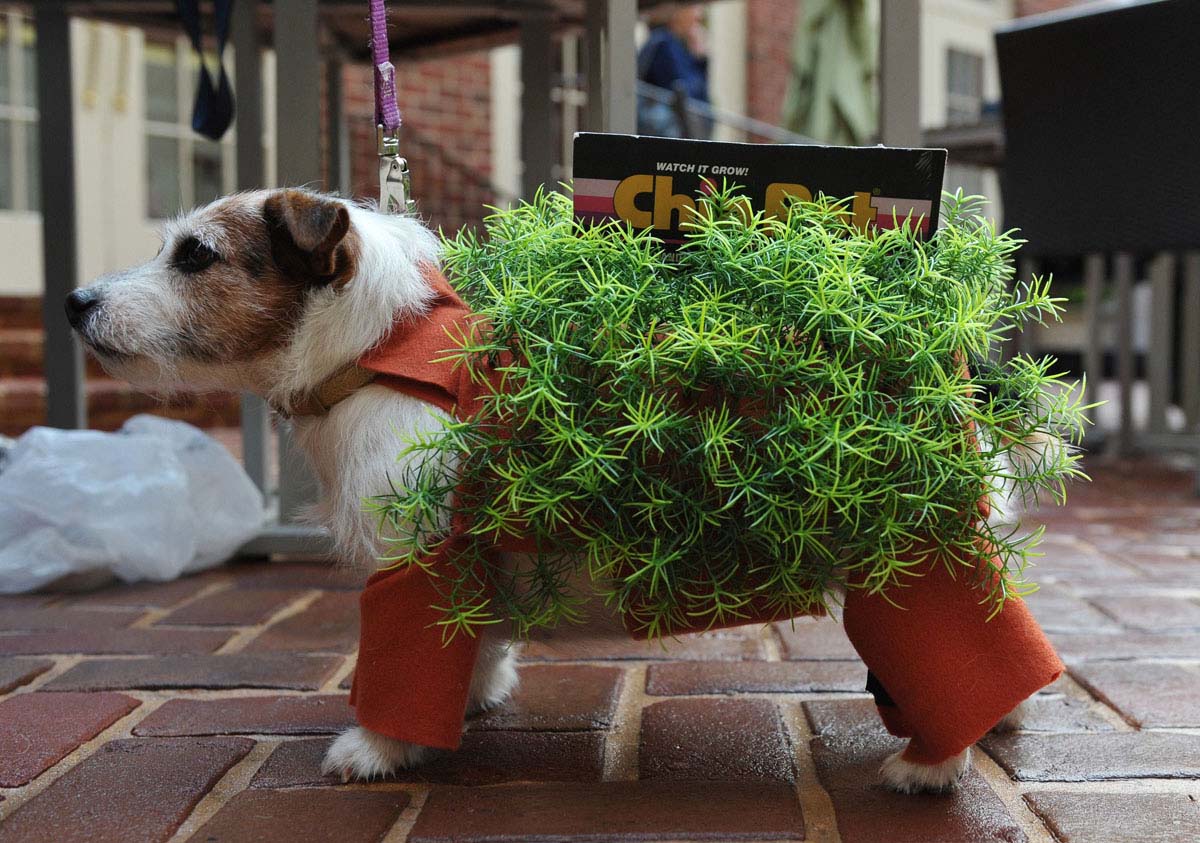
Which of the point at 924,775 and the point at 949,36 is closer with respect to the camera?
the point at 924,775

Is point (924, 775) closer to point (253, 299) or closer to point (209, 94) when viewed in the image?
point (253, 299)

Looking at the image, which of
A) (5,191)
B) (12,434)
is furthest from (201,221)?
(5,191)

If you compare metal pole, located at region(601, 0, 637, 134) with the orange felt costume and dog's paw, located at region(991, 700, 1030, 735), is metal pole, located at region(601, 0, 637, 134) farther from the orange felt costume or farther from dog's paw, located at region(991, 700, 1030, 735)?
dog's paw, located at region(991, 700, 1030, 735)

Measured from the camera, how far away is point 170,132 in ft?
23.4

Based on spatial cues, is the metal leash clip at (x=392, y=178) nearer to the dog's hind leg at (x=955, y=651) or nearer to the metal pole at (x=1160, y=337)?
the dog's hind leg at (x=955, y=651)

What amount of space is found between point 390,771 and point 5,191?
6.29 meters

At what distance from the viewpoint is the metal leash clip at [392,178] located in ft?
5.90

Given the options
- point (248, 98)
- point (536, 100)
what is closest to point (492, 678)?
point (248, 98)

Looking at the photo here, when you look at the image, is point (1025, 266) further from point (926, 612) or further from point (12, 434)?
point (12, 434)

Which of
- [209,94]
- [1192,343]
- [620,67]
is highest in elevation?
[209,94]

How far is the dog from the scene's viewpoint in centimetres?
153

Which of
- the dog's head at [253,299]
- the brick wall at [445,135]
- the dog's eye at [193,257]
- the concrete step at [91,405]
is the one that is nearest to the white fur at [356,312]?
the dog's head at [253,299]

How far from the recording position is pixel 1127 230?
3627 millimetres

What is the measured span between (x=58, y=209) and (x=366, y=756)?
264cm
